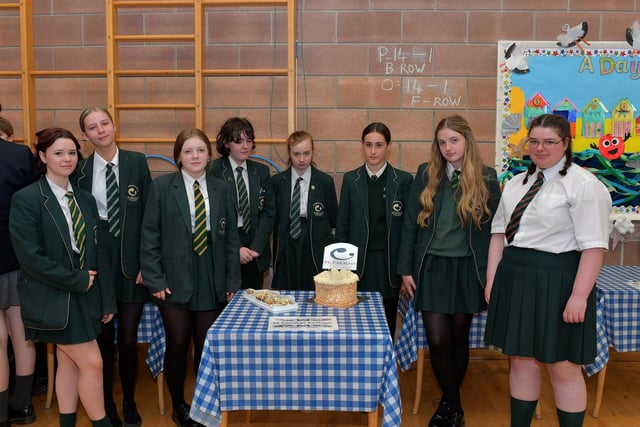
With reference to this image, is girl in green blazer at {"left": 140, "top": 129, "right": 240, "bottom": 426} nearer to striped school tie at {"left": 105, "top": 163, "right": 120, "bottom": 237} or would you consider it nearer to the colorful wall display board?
striped school tie at {"left": 105, "top": 163, "right": 120, "bottom": 237}

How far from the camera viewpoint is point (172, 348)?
2521 millimetres

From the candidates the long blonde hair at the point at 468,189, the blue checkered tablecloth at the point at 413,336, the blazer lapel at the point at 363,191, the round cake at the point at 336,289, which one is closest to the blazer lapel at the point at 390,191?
the blazer lapel at the point at 363,191

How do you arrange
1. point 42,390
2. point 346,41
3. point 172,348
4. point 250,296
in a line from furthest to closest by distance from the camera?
point 346,41, point 42,390, point 172,348, point 250,296

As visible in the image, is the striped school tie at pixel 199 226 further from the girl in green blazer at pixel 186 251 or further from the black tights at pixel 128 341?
the black tights at pixel 128 341

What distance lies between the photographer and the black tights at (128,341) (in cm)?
263

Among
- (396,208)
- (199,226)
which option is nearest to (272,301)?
(199,226)

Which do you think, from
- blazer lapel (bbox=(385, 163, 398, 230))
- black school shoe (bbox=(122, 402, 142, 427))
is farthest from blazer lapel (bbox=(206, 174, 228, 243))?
black school shoe (bbox=(122, 402, 142, 427))

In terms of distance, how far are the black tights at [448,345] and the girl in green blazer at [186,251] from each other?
96cm

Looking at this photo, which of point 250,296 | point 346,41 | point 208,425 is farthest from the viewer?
point 346,41

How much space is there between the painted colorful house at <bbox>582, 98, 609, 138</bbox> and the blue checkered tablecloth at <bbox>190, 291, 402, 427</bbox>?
7.99 ft

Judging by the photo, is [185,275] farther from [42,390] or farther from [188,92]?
[188,92]

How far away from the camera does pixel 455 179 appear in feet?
8.38

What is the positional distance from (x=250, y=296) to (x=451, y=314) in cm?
96

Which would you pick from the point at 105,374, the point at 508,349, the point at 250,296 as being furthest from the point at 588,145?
the point at 105,374
